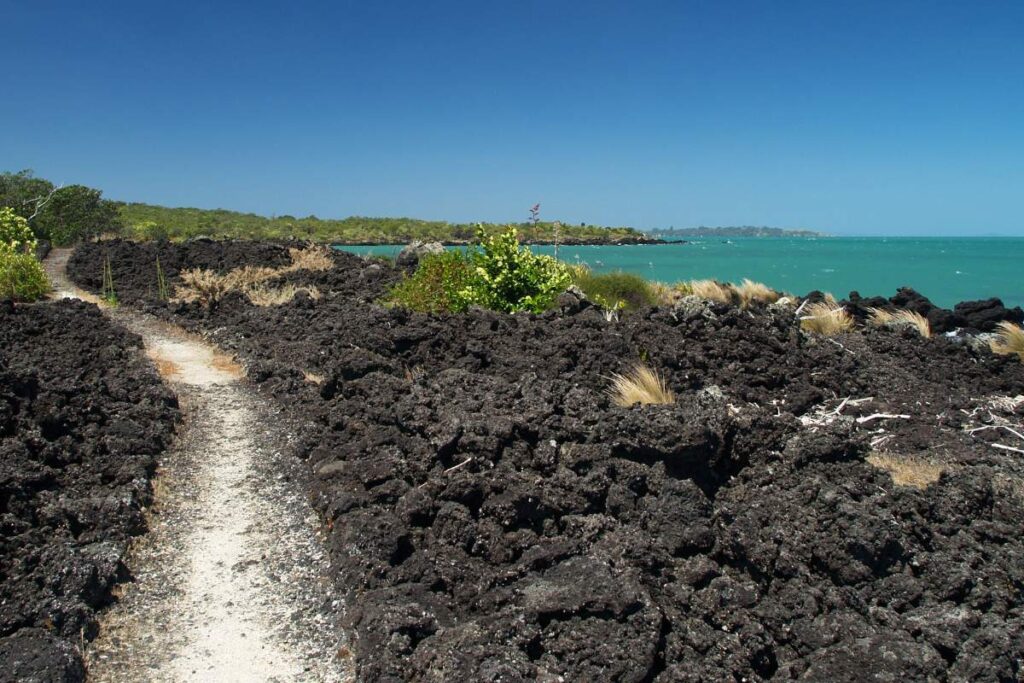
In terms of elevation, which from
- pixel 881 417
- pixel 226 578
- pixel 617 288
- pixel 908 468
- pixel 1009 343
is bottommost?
pixel 226 578

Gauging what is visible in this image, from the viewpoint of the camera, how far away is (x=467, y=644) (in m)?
3.85

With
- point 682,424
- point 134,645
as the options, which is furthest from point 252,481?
point 682,424

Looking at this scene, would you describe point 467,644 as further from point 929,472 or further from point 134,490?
point 929,472

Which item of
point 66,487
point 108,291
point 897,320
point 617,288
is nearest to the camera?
point 66,487

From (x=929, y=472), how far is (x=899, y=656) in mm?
3493

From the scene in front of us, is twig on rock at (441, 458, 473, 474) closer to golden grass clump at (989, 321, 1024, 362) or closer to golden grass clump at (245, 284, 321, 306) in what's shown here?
golden grass clump at (245, 284, 321, 306)

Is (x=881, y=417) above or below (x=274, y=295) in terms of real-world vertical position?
below

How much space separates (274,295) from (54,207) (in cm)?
2087

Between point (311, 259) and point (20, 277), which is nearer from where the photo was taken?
point (20, 277)

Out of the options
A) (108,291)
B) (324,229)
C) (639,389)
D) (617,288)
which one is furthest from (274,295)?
(324,229)

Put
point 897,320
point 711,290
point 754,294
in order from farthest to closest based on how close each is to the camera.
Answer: point 754,294
point 711,290
point 897,320

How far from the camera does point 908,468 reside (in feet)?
21.5

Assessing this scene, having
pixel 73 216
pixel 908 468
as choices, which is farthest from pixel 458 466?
pixel 73 216

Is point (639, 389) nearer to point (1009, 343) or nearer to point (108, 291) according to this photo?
point (1009, 343)
